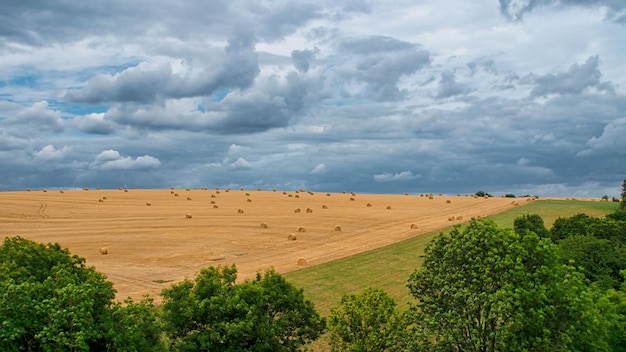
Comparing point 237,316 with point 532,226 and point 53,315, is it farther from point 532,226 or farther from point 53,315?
point 532,226

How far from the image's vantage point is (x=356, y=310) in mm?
33438

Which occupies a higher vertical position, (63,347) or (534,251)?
(534,251)

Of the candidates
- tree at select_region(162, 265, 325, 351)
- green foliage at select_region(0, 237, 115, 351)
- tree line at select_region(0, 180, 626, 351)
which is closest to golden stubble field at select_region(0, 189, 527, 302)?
tree at select_region(162, 265, 325, 351)

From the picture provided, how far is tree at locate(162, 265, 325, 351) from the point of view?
2966 centimetres

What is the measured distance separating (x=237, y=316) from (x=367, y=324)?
837cm

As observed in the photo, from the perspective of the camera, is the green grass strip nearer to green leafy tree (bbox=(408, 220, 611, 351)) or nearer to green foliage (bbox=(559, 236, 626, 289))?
green foliage (bbox=(559, 236, 626, 289))

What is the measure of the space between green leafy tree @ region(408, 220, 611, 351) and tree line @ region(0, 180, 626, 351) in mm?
60

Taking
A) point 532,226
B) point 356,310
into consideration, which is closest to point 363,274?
point 356,310

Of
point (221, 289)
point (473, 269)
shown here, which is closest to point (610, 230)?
point (473, 269)

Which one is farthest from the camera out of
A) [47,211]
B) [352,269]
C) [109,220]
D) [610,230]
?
[47,211]

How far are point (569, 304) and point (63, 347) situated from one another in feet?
82.9

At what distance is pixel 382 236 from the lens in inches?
3081

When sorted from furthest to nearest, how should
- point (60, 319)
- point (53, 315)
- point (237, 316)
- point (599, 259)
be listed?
point (599, 259)
point (237, 316)
point (60, 319)
point (53, 315)

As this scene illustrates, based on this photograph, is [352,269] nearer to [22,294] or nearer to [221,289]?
[221,289]
